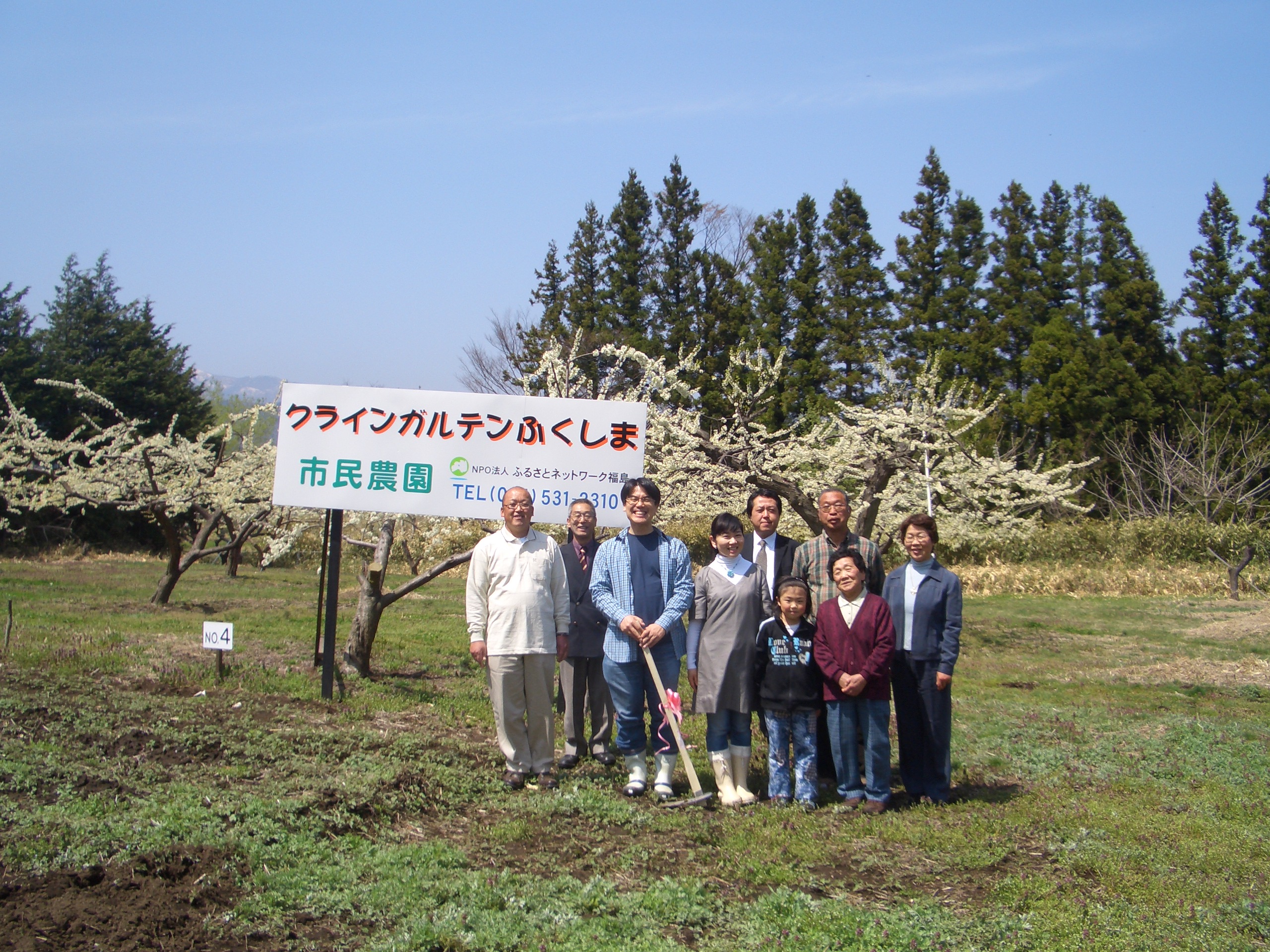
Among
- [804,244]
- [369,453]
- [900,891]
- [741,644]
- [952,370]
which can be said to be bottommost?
[900,891]

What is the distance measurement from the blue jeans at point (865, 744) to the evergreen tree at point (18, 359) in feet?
107

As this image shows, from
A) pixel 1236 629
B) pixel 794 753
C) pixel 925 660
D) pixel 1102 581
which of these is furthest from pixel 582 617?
pixel 1102 581

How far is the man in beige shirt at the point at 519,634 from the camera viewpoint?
544 cm

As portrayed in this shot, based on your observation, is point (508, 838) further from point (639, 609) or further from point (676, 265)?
point (676, 265)

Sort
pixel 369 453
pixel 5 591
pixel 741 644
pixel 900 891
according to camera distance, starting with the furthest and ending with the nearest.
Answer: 1. pixel 5 591
2. pixel 369 453
3. pixel 741 644
4. pixel 900 891

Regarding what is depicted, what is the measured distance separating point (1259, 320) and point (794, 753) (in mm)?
32329

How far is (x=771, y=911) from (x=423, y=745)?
9.88ft

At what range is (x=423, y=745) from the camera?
610 centimetres

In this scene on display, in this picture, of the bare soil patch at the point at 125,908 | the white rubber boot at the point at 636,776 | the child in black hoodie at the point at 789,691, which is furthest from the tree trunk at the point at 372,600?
the bare soil patch at the point at 125,908

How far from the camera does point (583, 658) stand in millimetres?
6191

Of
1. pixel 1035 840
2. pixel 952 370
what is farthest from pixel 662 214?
pixel 1035 840

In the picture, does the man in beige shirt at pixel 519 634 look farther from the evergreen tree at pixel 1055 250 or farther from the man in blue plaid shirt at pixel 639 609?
the evergreen tree at pixel 1055 250

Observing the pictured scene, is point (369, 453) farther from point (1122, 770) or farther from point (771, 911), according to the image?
point (1122, 770)

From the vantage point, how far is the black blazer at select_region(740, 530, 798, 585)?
5754mm
